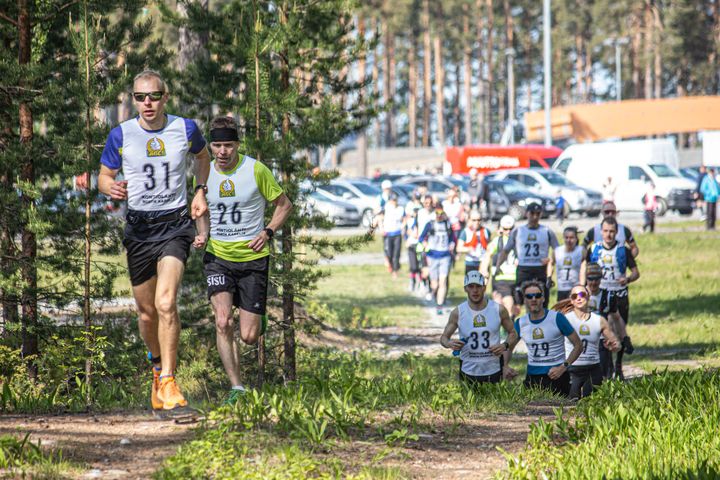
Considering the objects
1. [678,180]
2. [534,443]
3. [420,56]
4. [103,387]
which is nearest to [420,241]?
[103,387]

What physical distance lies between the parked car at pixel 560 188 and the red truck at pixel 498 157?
30.0 ft

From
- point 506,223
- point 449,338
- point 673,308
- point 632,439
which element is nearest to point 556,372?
point 449,338

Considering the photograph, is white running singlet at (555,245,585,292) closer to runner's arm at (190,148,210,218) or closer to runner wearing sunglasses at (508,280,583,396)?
runner wearing sunglasses at (508,280,583,396)

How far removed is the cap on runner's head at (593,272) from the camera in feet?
41.4

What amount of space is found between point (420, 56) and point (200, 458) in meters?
89.2

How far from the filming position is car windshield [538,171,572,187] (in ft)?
133

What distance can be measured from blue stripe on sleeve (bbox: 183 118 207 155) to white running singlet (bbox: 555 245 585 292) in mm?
7686

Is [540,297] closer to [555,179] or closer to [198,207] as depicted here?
[198,207]

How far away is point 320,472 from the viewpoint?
5648 millimetres

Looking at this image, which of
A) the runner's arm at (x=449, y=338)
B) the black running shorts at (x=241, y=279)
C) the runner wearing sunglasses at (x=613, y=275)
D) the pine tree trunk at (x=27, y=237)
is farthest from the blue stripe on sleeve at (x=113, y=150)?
the runner wearing sunglasses at (x=613, y=275)

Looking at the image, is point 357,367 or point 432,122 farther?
point 432,122

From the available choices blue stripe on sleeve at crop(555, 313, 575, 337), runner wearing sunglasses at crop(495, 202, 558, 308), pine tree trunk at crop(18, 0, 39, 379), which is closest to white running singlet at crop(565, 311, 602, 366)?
blue stripe on sleeve at crop(555, 313, 575, 337)

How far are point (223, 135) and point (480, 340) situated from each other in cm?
380

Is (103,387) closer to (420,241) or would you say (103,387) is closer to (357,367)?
(357,367)
